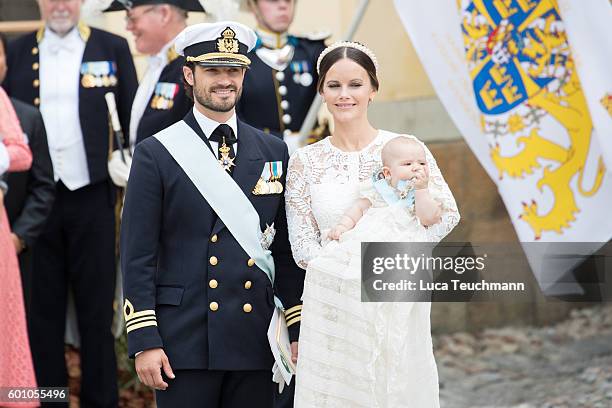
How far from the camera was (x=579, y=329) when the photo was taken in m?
9.67

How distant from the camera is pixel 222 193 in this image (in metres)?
4.71

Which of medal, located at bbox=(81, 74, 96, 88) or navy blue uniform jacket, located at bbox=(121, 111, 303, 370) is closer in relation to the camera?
navy blue uniform jacket, located at bbox=(121, 111, 303, 370)

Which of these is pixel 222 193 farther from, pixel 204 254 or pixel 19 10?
pixel 19 10

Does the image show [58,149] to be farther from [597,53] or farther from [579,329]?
[579,329]

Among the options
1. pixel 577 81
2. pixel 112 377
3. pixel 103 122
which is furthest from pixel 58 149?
pixel 577 81

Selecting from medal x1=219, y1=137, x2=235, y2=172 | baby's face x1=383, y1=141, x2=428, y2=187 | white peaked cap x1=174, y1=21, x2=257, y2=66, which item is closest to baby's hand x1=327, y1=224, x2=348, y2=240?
baby's face x1=383, y1=141, x2=428, y2=187

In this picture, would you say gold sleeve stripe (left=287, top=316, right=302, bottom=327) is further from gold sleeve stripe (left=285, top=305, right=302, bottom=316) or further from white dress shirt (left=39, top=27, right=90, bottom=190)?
white dress shirt (left=39, top=27, right=90, bottom=190)

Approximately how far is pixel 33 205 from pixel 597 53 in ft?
9.08

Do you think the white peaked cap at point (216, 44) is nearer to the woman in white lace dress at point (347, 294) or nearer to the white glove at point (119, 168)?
the woman in white lace dress at point (347, 294)

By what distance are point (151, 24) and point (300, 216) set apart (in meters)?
2.42

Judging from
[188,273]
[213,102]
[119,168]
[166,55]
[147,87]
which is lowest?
[188,273]

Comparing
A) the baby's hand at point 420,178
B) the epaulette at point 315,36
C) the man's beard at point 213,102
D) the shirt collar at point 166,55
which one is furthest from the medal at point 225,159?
the epaulette at point 315,36

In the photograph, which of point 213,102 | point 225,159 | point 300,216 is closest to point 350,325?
point 300,216

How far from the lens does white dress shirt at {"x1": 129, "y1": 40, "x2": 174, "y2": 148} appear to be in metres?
6.69
